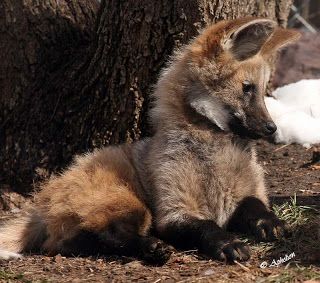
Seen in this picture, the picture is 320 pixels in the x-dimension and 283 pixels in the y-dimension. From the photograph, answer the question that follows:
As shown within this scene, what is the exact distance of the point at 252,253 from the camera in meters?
5.31

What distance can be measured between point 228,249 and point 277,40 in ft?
6.29

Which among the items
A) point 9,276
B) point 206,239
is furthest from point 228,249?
point 9,276

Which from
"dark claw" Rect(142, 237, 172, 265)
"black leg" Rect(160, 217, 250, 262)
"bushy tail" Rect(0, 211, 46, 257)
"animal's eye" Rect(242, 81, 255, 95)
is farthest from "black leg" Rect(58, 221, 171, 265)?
"animal's eye" Rect(242, 81, 255, 95)

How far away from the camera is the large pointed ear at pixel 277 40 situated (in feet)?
20.2

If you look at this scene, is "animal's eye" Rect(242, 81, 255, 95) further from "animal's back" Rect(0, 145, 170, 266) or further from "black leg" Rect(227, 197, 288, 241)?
"animal's back" Rect(0, 145, 170, 266)

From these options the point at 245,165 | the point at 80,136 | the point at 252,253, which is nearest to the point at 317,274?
the point at 252,253

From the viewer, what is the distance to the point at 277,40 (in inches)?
245

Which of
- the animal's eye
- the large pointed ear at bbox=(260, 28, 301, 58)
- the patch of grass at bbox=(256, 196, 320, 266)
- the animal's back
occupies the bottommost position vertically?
the patch of grass at bbox=(256, 196, 320, 266)

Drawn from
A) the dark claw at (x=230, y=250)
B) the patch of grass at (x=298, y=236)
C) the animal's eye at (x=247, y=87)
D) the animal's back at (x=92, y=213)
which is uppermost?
the animal's eye at (x=247, y=87)

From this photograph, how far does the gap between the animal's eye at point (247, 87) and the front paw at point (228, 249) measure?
118 centimetres

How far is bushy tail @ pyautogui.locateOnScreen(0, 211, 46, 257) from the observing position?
19.5 feet

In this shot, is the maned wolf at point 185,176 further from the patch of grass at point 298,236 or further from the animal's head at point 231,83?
the patch of grass at point 298,236

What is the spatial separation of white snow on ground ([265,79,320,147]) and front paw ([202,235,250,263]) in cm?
281

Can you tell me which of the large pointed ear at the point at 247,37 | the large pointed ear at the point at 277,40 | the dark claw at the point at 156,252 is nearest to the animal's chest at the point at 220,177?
the dark claw at the point at 156,252
